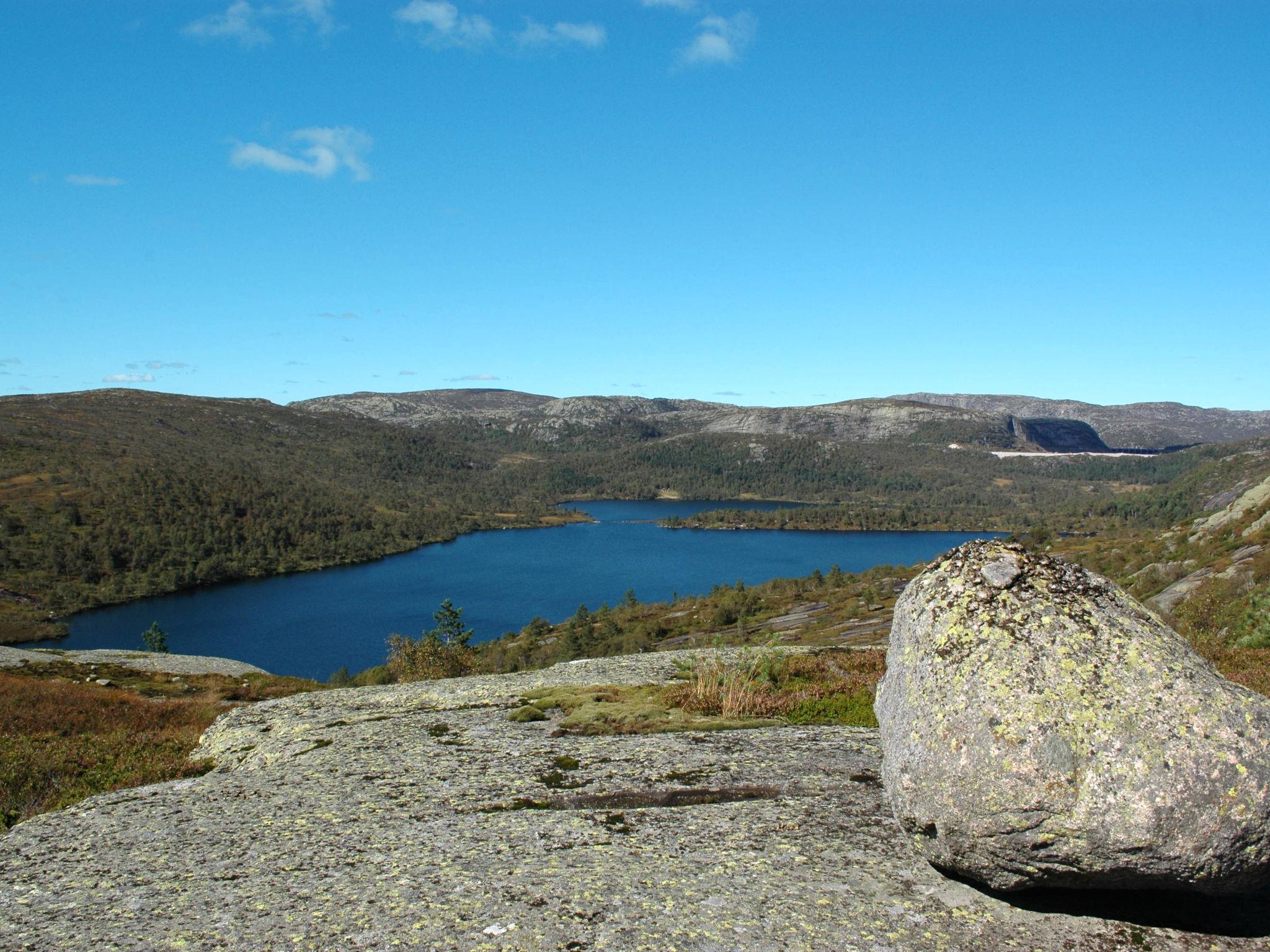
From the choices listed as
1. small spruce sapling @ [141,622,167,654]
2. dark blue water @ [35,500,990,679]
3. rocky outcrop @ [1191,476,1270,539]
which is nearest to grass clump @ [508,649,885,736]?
rocky outcrop @ [1191,476,1270,539]

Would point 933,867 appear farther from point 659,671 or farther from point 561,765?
point 659,671

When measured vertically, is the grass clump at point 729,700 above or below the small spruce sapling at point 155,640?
above

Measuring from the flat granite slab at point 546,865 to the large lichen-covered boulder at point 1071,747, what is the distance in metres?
0.73

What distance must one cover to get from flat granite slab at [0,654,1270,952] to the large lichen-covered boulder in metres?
0.73

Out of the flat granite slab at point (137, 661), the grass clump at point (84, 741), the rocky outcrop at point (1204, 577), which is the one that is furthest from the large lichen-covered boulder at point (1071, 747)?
the flat granite slab at point (137, 661)

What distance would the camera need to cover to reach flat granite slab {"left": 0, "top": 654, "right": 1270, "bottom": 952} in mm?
7242

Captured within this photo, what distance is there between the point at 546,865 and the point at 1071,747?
228 inches

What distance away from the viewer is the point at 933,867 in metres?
8.14

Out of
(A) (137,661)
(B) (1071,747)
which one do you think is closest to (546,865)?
(B) (1071,747)

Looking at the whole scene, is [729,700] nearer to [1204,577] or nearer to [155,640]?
[1204,577]

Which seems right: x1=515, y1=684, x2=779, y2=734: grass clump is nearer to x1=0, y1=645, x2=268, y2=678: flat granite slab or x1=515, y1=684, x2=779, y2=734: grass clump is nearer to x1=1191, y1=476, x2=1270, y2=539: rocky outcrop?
x1=0, y1=645, x2=268, y2=678: flat granite slab

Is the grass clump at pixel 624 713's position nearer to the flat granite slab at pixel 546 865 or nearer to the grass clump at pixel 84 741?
the flat granite slab at pixel 546 865

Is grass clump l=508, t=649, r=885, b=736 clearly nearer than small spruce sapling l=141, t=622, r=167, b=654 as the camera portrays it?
Yes

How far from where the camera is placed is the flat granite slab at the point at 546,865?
23.8ft
